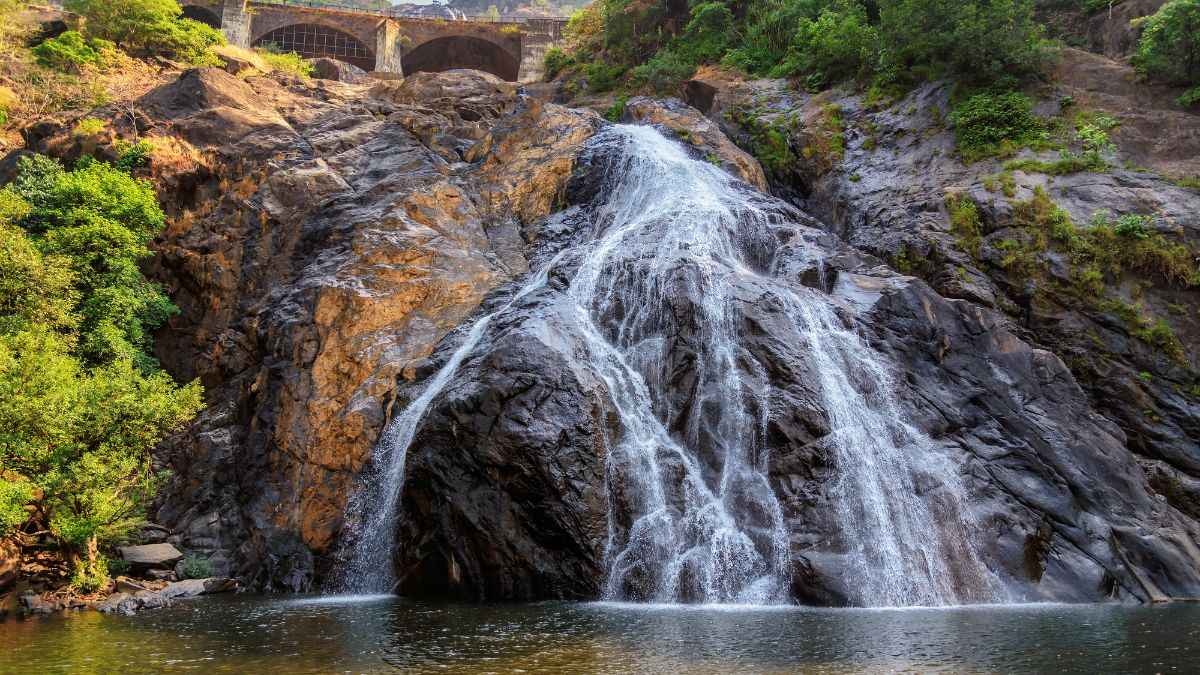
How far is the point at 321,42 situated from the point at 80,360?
37.9m

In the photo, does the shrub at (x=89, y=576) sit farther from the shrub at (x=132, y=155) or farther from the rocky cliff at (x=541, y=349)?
the shrub at (x=132, y=155)

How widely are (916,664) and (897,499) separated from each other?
692cm

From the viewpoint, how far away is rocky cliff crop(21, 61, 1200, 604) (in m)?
13.4

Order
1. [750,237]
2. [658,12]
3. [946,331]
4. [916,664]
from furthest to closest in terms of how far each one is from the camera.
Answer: [658,12] < [750,237] < [946,331] < [916,664]

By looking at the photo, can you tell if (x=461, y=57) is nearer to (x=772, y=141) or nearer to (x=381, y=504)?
(x=772, y=141)

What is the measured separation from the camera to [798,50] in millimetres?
31312

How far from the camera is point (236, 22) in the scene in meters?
45.5

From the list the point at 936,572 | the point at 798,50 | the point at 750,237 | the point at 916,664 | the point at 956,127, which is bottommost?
the point at 936,572

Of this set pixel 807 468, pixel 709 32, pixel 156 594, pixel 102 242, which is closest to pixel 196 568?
pixel 156 594

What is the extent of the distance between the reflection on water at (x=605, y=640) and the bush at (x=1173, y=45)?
712 inches

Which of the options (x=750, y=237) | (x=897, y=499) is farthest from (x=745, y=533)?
(x=750, y=237)

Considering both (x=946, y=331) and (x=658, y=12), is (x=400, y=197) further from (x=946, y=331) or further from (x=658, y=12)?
(x=658, y=12)

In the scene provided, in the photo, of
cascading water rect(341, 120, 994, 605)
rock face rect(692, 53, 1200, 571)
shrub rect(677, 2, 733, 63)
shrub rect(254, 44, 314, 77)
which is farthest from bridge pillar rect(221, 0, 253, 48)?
cascading water rect(341, 120, 994, 605)

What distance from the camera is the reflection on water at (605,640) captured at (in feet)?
24.1
